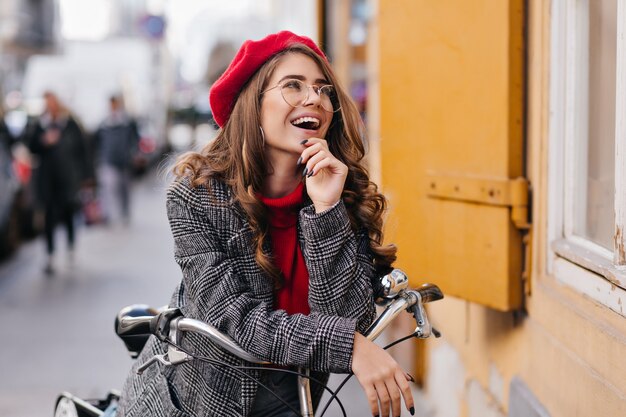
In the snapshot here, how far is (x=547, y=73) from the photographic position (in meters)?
3.39

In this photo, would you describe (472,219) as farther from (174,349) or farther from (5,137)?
(5,137)

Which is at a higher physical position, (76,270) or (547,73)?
(547,73)

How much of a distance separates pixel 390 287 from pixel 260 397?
1.39 ft

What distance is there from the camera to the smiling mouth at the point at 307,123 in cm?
233

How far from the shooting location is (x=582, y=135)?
3279 millimetres

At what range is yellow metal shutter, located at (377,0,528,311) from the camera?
3.63 metres

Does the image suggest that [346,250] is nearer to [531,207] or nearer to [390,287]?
[390,287]

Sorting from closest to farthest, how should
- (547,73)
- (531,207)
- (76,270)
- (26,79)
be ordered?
(547,73)
(531,207)
(76,270)
(26,79)

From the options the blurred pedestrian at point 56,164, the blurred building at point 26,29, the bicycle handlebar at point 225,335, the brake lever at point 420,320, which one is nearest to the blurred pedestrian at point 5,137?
the blurred pedestrian at point 56,164

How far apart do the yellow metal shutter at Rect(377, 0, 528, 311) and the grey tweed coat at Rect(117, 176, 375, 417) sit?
1.30 m

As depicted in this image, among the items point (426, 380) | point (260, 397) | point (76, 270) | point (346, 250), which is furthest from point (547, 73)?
point (76, 270)

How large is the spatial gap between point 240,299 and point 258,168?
0.38m

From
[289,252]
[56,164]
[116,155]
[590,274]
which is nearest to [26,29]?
[116,155]

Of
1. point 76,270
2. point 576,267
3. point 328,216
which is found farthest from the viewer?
point 76,270
